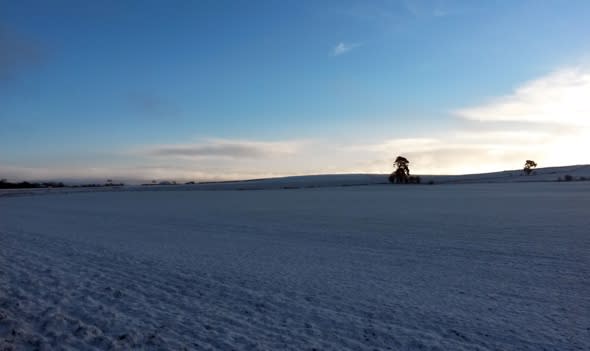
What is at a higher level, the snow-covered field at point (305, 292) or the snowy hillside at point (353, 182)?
the snowy hillside at point (353, 182)

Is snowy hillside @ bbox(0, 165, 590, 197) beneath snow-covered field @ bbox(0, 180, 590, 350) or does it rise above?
above

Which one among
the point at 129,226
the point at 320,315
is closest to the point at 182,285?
the point at 320,315

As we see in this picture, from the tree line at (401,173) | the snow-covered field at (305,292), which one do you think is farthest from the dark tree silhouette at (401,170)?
the snow-covered field at (305,292)

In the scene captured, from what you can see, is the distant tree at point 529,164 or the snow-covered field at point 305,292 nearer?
the snow-covered field at point 305,292

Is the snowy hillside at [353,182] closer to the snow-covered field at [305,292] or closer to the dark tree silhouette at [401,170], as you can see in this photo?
the dark tree silhouette at [401,170]

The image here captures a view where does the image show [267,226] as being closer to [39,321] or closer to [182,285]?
[182,285]

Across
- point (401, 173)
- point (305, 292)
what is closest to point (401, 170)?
point (401, 173)

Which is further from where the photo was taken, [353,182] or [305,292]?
[353,182]

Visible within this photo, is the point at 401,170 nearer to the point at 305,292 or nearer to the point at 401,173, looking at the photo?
the point at 401,173

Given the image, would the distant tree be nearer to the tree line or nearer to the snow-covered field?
the tree line

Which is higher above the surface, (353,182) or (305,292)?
(353,182)

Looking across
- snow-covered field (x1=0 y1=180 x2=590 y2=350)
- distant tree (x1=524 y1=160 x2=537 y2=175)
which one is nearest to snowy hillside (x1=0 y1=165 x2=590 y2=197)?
distant tree (x1=524 y1=160 x2=537 y2=175)

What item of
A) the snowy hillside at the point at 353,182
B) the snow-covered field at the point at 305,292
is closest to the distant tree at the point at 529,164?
the snowy hillside at the point at 353,182

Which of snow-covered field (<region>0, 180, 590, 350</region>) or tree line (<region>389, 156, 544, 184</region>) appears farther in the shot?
tree line (<region>389, 156, 544, 184</region>)
